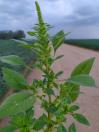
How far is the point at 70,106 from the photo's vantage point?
1431 mm

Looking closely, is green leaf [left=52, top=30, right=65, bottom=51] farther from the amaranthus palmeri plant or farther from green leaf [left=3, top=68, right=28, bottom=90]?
green leaf [left=3, top=68, right=28, bottom=90]

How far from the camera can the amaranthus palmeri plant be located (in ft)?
4.24

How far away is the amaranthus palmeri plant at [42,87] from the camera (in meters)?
1.29

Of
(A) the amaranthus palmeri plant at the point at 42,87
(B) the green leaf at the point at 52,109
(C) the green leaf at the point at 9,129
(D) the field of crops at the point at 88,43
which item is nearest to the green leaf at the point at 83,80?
(A) the amaranthus palmeri plant at the point at 42,87

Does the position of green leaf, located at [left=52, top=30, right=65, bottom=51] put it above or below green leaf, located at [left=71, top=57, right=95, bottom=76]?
above

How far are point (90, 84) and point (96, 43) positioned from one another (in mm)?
26096

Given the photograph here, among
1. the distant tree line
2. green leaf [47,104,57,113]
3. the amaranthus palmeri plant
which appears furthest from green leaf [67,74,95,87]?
the distant tree line

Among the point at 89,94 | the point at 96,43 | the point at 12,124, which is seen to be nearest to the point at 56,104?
the point at 12,124

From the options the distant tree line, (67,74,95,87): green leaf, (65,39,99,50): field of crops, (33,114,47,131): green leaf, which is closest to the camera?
(67,74,95,87): green leaf

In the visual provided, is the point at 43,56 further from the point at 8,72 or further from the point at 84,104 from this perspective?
the point at 84,104

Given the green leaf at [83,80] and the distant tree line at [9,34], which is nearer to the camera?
the green leaf at [83,80]

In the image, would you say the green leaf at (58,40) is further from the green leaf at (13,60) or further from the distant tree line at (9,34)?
the distant tree line at (9,34)

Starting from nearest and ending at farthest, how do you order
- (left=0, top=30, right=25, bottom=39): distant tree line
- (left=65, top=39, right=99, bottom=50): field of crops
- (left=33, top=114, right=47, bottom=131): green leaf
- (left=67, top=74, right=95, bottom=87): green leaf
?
(left=67, top=74, right=95, bottom=87): green leaf < (left=33, top=114, right=47, bottom=131): green leaf < (left=65, top=39, right=99, bottom=50): field of crops < (left=0, top=30, right=25, bottom=39): distant tree line

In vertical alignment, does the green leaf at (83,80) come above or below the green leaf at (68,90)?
above
